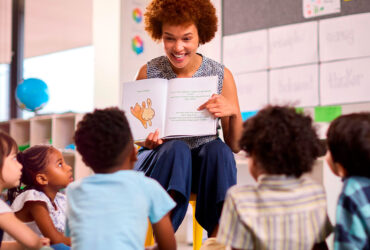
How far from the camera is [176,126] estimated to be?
1.48 m

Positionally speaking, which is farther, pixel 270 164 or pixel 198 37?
pixel 198 37

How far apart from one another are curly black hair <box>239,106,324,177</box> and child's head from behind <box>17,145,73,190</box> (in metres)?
0.77

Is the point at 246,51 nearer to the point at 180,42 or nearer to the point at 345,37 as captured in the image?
the point at 345,37

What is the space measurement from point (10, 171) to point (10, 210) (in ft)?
0.38

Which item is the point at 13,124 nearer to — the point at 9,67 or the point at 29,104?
the point at 29,104

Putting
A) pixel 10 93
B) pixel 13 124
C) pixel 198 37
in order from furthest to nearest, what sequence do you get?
1. pixel 10 93
2. pixel 13 124
3. pixel 198 37

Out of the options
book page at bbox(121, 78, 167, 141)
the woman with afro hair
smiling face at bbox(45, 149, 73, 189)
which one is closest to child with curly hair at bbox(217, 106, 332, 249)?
the woman with afro hair

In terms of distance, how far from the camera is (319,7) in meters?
2.84

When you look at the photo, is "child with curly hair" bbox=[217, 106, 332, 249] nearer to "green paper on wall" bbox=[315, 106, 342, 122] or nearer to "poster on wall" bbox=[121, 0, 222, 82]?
"green paper on wall" bbox=[315, 106, 342, 122]

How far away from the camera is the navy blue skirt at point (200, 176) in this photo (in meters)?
1.35

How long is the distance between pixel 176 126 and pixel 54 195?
1.72 feet

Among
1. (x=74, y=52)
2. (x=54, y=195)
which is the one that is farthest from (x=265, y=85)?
(x=74, y=52)

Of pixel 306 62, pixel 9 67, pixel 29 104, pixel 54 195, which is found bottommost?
pixel 54 195

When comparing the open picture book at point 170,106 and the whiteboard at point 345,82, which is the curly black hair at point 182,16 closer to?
the open picture book at point 170,106
